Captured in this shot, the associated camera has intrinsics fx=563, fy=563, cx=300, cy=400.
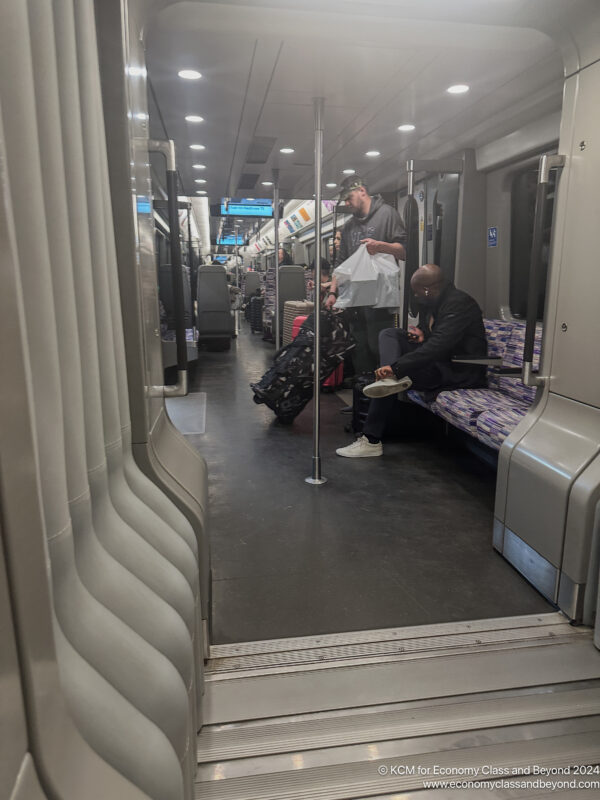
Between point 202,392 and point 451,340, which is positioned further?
point 202,392

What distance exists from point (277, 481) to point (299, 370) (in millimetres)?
1782

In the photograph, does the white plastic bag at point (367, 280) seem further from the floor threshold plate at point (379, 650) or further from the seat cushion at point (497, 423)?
the floor threshold plate at point (379, 650)

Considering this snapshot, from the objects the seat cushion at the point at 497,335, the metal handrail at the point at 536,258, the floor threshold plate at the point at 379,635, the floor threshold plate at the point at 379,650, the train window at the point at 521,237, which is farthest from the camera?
the train window at the point at 521,237

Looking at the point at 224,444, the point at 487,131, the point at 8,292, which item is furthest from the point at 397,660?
the point at 487,131

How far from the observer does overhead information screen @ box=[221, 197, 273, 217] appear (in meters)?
Result: 14.1

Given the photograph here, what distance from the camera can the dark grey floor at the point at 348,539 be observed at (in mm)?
2500

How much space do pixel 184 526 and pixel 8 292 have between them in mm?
1203

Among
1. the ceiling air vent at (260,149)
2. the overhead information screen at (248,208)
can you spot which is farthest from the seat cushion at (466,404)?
the overhead information screen at (248,208)

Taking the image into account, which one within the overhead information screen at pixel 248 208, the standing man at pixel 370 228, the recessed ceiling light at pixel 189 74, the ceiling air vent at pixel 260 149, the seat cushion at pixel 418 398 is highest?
the overhead information screen at pixel 248 208

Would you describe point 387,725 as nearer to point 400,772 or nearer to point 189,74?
point 400,772

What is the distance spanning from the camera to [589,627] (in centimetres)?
234

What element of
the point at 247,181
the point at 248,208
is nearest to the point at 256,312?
the point at 248,208

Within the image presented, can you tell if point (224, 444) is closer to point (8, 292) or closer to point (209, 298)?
point (8, 292)

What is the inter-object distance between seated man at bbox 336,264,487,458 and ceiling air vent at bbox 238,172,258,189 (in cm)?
443
